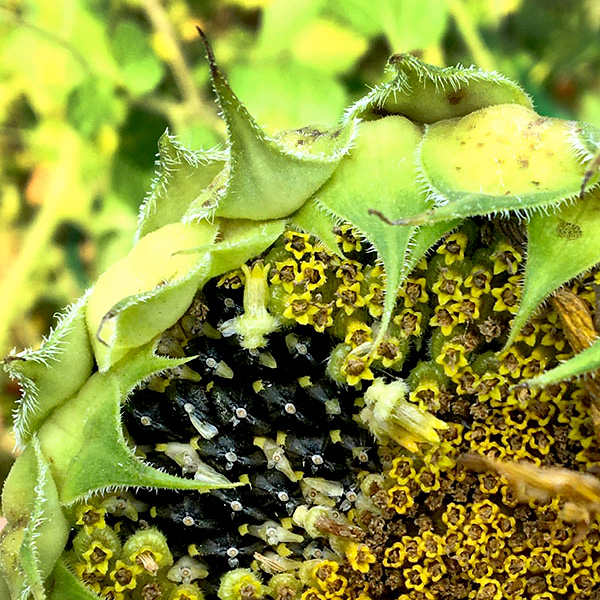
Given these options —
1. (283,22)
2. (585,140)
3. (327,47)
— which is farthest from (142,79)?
(585,140)

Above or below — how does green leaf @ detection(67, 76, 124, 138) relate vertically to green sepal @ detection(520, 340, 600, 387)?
above

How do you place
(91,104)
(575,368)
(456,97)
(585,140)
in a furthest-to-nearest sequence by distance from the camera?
(91,104)
(456,97)
(585,140)
(575,368)

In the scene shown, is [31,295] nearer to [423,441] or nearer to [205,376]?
[205,376]

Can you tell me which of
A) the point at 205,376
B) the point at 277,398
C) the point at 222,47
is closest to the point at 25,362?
the point at 205,376

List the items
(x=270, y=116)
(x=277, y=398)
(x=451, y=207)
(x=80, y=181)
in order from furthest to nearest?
(x=80, y=181), (x=270, y=116), (x=277, y=398), (x=451, y=207)

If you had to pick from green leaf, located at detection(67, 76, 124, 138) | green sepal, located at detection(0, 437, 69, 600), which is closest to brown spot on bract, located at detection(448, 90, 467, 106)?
green sepal, located at detection(0, 437, 69, 600)

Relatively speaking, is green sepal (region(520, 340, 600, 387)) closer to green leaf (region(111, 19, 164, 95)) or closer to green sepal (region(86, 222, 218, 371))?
green sepal (region(86, 222, 218, 371))

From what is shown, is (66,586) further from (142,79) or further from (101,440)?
(142,79)
